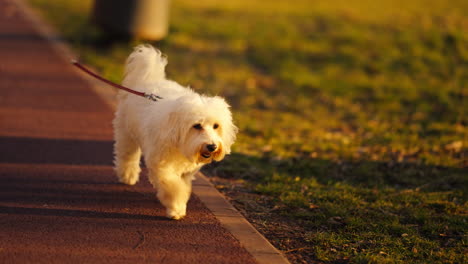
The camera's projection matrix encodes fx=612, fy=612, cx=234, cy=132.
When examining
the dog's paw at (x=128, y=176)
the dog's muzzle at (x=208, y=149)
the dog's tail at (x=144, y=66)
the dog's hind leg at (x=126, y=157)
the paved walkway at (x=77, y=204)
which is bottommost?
the paved walkway at (x=77, y=204)

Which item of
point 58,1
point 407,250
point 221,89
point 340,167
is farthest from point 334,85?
point 58,1

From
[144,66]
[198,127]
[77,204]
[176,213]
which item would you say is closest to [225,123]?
[198,127]

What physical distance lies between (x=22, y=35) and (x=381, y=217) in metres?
11.5

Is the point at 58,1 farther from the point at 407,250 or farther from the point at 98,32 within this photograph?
the point at 407,250

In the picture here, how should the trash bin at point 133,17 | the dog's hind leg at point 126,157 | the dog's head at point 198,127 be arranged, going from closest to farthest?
the dog's head at point 198,127, the dog's hind leg at point 126,157, the trash bin at point 133,17

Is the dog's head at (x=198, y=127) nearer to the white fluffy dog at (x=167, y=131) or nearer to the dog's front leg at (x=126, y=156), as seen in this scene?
the white fluffy dog at (x=167, y=131)

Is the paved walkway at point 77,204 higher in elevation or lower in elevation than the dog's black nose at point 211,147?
lower

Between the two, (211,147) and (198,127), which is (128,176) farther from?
(211,147)

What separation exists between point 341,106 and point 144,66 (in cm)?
550

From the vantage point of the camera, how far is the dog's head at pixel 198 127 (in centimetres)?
499

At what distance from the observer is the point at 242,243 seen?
5062 mm

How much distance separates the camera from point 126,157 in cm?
627

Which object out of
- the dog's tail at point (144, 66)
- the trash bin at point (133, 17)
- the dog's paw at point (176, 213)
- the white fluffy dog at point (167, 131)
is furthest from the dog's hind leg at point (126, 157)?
the trash bin at point (133, 17)

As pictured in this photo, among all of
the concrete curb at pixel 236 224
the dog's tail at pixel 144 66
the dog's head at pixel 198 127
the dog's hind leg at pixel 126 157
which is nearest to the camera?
the concrete curb at pixel 236 224
